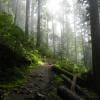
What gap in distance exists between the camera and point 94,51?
34.4ft

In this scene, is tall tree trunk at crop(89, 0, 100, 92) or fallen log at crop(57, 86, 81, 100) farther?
tall tree trunk at crop(89, 0, 100, 92)

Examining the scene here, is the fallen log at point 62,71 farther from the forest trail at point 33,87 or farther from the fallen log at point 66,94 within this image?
the fallen log at point 66,94

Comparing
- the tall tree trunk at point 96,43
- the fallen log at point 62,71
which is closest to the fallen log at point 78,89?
the fallen log at point 62,71

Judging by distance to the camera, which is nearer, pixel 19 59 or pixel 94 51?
pixel 94 51

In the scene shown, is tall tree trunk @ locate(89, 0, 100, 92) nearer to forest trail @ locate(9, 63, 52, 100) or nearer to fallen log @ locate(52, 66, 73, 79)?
fallen log @ locate(52, 66, 73, 79)

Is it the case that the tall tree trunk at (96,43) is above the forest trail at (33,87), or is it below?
above

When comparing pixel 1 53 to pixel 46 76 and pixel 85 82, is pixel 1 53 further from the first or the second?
pixel 85 82

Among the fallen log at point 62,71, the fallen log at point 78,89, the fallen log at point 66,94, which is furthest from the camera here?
the fallen log at point 62,71

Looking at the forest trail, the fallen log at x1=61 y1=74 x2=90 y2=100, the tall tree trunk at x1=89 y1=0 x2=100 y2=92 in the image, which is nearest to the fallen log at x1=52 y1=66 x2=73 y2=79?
the fallen log at x1=61 y1=74 x2=90 y2=100

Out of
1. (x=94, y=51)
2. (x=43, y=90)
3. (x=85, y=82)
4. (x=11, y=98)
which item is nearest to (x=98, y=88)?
(x=85, y=82)

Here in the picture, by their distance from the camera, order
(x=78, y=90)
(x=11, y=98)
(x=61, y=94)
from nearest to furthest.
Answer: (x=11, y=98), (x=61, y=94), (x=78, y=90)

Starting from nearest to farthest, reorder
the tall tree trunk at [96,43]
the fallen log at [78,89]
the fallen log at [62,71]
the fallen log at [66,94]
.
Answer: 1. the fallen log at [66,94]
2. the fallen log at [78,89]
3. the tall tree trunk at [96,43]
4. the fallen log at [62,71]

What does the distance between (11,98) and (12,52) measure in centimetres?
380

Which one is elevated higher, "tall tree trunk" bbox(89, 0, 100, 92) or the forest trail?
"tall tree trunk" bbox(89, 0, 100, 92)
